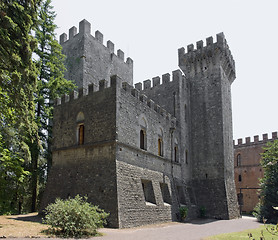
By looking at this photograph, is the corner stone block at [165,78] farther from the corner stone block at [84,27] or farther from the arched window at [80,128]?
the arched window at [80,128]

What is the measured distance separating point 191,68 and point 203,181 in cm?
1031

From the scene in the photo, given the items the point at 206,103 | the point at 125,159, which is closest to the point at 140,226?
the point at 125,159

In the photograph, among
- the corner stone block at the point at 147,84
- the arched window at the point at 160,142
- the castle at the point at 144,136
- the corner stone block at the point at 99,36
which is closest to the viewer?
the castle at the point at 144,136

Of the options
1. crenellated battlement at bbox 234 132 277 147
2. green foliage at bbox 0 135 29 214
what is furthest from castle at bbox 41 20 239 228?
crenellated battlement at bbox 234 132 277 147

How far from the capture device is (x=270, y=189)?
69.1 feet

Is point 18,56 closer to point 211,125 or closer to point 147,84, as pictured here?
point 147,84

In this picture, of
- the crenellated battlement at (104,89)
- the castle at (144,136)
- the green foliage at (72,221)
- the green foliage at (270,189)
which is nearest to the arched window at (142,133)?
the castle at (144,136)

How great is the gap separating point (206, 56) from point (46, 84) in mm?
14282

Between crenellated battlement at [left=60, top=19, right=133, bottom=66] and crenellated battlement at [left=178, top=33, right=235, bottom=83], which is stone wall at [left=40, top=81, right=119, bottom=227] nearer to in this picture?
crenellated battlement at [left=60, top=19, right=133, bottom=66]

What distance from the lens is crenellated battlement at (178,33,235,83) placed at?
26.1 m

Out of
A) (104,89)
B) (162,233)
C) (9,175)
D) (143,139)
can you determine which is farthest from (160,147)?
(9,175)

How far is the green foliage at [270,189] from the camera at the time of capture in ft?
67.2

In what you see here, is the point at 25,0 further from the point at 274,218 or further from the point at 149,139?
the point at 274,218

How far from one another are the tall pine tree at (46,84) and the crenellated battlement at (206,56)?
11407mm
